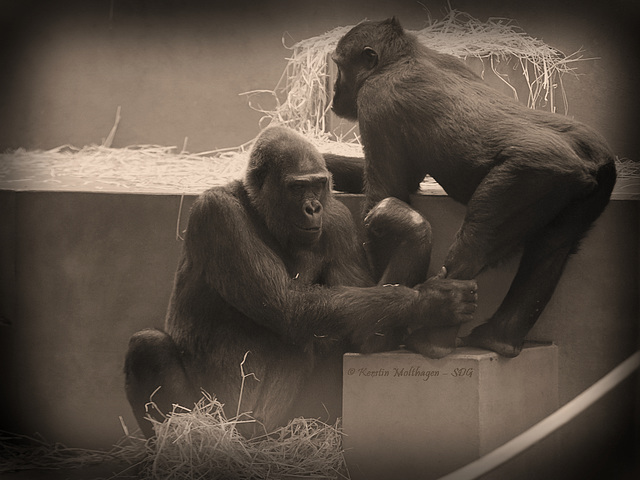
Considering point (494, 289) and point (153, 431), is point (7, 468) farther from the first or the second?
point (494, 289)

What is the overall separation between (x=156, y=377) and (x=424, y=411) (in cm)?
99

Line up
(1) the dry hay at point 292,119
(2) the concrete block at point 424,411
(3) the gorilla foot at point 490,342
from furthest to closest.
Answer: (1) the dry hay at point 292,119, (3) the gorilla foot at point 490,342, (2) the concrete block at point 424,411

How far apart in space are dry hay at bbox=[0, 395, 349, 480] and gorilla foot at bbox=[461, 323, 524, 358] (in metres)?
0.59

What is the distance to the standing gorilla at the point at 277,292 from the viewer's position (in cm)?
277

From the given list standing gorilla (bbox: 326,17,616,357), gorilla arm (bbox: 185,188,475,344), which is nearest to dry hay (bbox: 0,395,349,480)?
gorilla arm (bbox: 185,188,475,344)

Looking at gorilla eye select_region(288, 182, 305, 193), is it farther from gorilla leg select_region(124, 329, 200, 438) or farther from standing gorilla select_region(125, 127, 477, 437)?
gorilla leg select_region(124, 329, 200, 438)

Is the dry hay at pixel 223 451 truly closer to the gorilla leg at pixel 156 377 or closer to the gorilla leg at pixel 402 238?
the gorilla leg at pixel 156 377

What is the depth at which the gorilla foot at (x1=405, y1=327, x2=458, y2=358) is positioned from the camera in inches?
107

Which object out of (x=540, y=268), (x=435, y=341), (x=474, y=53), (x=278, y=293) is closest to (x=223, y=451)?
(x=278, y=293)

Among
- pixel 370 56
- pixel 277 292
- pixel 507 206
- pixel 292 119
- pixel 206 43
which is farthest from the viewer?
pixel 292 119

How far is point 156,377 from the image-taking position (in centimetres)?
294

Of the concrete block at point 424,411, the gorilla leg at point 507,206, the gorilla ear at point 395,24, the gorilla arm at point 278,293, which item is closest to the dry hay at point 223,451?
the concrete block at point 424,411

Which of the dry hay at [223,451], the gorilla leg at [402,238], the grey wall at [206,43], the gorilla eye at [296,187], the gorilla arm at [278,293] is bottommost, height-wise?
the dry hay at [223,451]

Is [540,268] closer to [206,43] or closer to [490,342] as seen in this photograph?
[490,342]
